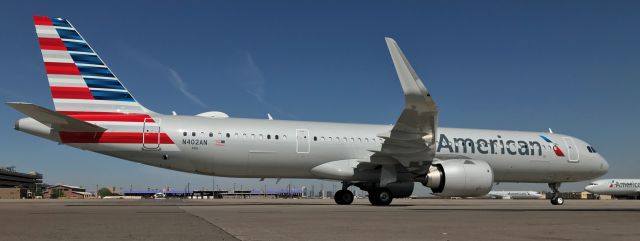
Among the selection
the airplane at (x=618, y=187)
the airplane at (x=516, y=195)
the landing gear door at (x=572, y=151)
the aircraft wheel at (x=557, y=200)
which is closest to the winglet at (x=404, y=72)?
the aircraft wheel at (x=557, y=200)

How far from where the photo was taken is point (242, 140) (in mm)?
20250

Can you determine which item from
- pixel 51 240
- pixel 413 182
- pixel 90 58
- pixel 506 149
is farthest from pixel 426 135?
pixel 51 240

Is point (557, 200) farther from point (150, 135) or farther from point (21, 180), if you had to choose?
point (21, 180)

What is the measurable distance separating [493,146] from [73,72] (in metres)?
16.4

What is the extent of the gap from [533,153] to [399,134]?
8.61m

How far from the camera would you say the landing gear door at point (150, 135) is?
1911 cm

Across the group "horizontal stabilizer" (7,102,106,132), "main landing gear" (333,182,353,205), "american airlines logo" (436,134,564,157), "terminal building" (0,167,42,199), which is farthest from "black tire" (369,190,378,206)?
"terminal building" (0,167,42,199)

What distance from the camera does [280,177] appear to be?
21656mm

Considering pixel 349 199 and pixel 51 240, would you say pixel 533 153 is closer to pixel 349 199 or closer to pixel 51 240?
pixel 349 199

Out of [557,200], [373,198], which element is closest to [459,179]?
[373,198]

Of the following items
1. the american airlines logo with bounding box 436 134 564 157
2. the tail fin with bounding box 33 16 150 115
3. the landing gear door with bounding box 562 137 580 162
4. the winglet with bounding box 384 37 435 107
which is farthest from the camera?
the landing gear door with bounding box 562 137 580 162

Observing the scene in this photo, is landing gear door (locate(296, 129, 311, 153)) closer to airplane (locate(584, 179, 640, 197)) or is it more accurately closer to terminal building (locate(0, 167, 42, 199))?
airplane (locate(584, 179, 640, 197))

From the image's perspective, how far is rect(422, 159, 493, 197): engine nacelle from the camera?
1791 cm

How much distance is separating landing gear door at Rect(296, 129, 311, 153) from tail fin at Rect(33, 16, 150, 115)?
595cm
